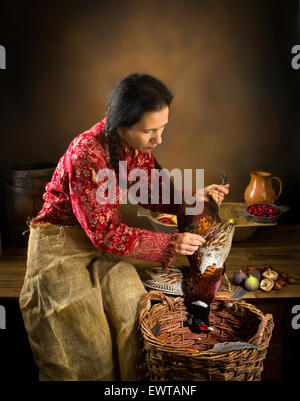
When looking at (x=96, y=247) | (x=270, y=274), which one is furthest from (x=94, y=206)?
(x=270, y=274)

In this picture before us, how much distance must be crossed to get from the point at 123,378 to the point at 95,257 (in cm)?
52

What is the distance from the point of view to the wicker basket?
1424 mm

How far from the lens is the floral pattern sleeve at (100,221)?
5.28 ft

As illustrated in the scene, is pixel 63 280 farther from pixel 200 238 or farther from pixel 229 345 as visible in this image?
pixel 229 345

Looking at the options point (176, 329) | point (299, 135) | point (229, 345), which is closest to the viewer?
point (229, 345)

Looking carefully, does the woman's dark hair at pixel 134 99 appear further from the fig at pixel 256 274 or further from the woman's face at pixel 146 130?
the fig at pixel 256 274

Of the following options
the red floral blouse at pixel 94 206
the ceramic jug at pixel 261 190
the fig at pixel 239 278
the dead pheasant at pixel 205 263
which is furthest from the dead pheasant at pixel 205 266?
the ceramic jug at pixel 261 190

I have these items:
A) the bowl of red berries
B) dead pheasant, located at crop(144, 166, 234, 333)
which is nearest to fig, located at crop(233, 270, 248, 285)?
dead pheasant, located at crop(144, 166, 234, 333)

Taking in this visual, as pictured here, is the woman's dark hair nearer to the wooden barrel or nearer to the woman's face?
the woman's face

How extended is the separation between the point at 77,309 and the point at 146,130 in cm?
75

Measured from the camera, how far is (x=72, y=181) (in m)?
1.63

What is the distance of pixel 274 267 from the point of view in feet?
7.22

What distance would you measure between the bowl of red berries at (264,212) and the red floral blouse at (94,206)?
29.3 inches
